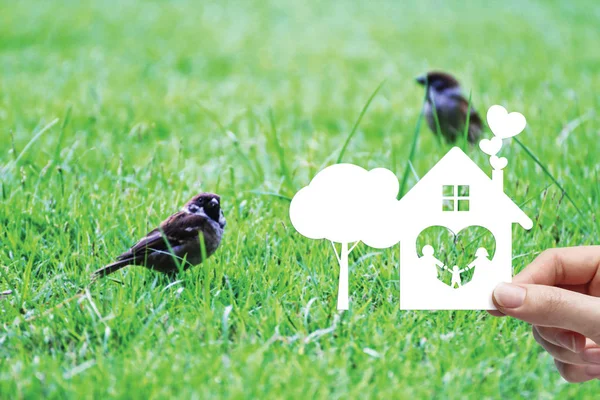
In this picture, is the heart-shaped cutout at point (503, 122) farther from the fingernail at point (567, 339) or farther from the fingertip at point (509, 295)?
the fingernail at point (567, 339)

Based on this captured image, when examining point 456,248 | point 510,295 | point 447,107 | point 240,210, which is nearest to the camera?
point 510,295

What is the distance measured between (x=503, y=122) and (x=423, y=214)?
0.36 meters

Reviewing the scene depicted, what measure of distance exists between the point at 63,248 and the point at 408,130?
8.98 feet

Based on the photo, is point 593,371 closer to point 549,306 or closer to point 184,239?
point 549,306

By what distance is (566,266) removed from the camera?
2.42 m

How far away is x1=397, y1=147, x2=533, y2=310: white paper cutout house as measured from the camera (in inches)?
82.5

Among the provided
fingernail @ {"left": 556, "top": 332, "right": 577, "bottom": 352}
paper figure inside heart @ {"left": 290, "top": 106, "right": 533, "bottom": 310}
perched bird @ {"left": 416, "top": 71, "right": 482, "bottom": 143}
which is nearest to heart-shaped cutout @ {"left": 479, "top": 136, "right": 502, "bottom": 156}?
paper figure inside heart @ {"left": 290, "top": 106, "right": 533, "bottom": 310}

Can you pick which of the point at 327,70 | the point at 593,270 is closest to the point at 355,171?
the point at 593,270

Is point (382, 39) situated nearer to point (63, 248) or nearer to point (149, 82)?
point (149, 82)

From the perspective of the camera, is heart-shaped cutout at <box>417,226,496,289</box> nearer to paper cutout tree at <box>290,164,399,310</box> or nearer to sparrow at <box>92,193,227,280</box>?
paper cutout tree at <box>290,164,399,310</box>

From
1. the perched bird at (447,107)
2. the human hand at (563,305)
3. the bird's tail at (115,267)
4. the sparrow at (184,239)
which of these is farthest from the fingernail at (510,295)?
the perched bird at (447,107)

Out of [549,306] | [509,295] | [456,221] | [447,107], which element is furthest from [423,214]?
[447,107]

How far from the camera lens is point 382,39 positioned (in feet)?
26.5

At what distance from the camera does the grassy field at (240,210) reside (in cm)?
214
